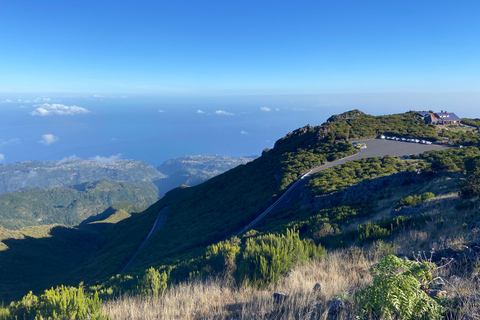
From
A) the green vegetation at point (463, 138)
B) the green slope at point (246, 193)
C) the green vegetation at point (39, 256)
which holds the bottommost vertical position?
the green vegetation at point (39, 256)

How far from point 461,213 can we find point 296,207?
43.7 ft

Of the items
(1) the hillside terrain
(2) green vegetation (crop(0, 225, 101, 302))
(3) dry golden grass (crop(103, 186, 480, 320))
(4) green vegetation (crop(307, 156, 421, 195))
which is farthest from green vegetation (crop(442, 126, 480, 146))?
(2) green vegetation (crop(0, 225, 101, 302))

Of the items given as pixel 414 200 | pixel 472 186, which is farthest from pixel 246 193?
pixel 472 186

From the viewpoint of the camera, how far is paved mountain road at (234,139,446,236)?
23469mm

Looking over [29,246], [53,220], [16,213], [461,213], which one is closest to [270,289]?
[461,213]

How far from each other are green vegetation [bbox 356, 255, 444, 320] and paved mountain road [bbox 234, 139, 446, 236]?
18.6 m

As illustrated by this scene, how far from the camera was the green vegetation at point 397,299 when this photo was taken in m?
2.53

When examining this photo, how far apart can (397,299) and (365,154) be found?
3119cm

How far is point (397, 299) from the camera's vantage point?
98.5 inches

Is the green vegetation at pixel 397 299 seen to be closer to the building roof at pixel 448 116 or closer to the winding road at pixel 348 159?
the winding road at pixel 348 159

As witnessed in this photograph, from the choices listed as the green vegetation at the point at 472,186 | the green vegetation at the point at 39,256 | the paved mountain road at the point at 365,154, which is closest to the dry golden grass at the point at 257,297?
the green vegetation at the point at 472,186

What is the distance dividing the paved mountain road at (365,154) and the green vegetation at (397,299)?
61.0 ft

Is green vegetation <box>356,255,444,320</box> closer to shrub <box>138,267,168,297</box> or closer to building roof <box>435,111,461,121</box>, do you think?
shrub <box>138,267,168,297</box>

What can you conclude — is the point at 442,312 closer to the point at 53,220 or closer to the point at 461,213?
the point at 461,213
